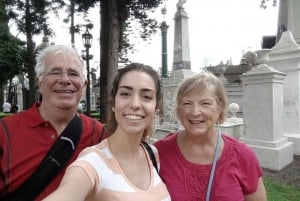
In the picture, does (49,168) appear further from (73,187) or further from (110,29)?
(110,29)

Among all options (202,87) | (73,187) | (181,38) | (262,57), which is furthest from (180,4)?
(73,187)

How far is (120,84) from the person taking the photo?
1834 mm

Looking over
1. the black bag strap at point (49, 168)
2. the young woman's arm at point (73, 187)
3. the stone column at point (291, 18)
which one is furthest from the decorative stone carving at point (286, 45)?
the young woman's arm at point (73, 187)

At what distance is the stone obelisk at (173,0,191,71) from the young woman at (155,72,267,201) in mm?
10801

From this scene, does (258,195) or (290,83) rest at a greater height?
(290,83)

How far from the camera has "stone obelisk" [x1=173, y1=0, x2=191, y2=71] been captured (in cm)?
1305

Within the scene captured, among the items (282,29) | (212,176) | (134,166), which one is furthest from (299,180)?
(282,29)

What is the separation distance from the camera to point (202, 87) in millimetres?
2186

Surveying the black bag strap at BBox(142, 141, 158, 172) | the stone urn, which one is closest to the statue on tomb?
the stone urn

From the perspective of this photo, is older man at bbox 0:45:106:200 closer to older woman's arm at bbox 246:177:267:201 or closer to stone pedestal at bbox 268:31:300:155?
older woman's arm at bbox 246:177:267:201

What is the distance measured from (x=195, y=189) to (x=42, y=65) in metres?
1.40

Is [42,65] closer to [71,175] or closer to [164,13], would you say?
[71,175]

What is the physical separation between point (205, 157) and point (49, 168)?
1.04 m

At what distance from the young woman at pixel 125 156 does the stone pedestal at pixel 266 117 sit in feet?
18.5
